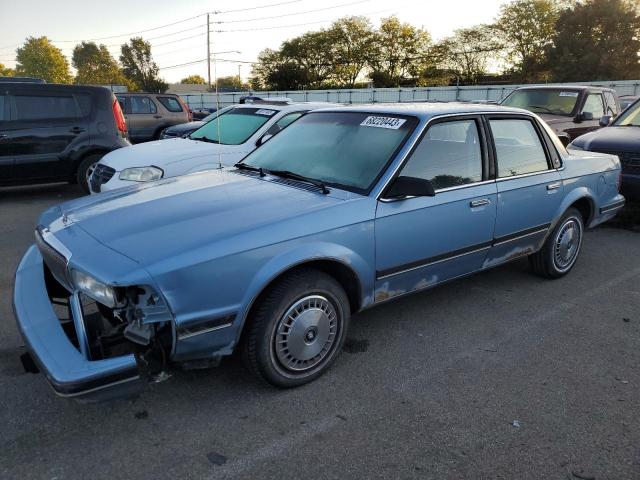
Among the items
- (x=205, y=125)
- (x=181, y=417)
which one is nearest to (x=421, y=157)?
(x=181, y=417)

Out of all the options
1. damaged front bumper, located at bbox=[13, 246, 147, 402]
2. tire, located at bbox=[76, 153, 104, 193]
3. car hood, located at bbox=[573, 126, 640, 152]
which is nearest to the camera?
A: damaged front bumper, located at bbox=[13, 246, 147, 402]

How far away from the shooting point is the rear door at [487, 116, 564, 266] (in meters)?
3.96

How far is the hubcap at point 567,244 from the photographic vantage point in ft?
15.3

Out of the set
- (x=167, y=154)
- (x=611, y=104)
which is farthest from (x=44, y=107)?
(x=611, y=104)

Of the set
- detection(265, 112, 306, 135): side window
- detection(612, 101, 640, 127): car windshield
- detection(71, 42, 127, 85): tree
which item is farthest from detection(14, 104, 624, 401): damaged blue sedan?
detection(71, 42, 127, 85): tree

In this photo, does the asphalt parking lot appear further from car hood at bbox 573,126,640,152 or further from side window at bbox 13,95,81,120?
side window at bbox 13,95,81,120

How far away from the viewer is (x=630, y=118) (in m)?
7.71

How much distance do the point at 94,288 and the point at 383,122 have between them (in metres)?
2.21

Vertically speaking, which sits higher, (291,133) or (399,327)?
(291,133)

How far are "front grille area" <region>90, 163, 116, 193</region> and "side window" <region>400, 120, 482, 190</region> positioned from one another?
4.16 m

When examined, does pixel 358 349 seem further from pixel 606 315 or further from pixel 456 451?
pixel 606 315

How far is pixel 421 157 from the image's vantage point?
11.3 ft

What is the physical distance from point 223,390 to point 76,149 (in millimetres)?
6407

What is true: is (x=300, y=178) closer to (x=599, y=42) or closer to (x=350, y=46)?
(x=599, y=42)
